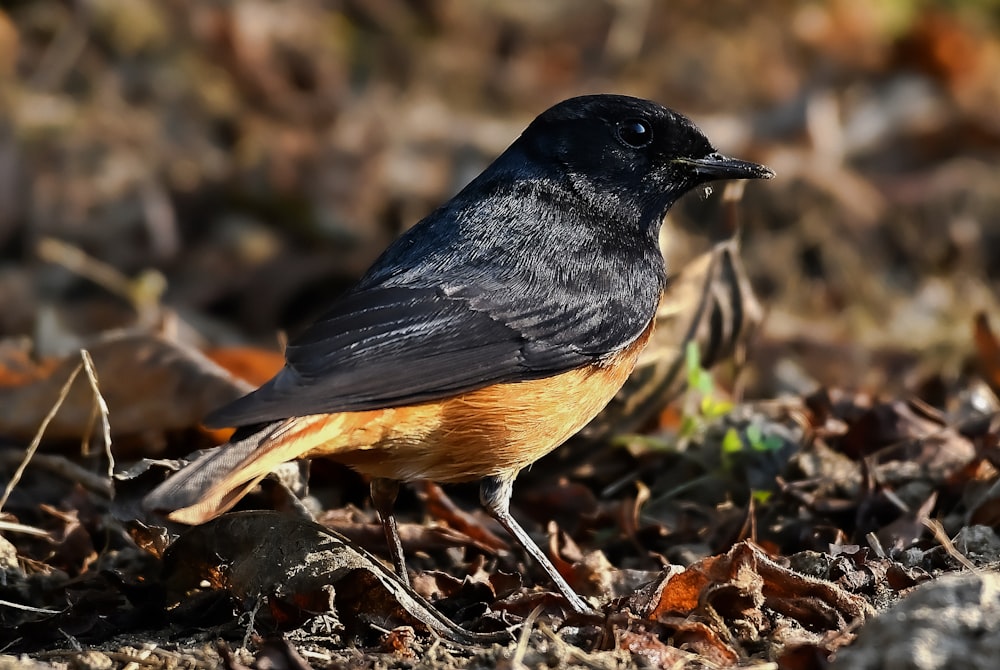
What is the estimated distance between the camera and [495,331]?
4.77 metres

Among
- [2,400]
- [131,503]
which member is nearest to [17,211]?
[2,400]

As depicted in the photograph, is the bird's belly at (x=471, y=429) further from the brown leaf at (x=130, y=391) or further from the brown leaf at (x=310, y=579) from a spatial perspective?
the brown leaf at (x=130, y=391)

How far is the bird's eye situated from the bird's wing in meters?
0.85

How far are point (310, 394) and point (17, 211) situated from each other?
222 inches

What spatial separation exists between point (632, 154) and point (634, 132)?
94mm

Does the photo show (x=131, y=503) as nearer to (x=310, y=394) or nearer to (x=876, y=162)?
(x=310, y=394)

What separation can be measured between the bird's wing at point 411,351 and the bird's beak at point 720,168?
80 centimetres

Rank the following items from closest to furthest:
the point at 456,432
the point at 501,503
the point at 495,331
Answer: the point at 456,432 → the point at 495,331 → the point at 501,503

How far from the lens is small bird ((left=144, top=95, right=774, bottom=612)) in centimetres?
417

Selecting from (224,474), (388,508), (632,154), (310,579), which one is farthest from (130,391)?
(632,154)

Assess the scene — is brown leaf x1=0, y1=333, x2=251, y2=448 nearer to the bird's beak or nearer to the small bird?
the small bird

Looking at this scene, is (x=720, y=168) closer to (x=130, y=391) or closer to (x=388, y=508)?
(x=388, y=508)

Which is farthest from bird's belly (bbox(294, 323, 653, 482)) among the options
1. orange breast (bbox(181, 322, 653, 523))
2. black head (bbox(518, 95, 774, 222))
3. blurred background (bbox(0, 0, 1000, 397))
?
blurred background (bbox(0, 0, 1000, 397))

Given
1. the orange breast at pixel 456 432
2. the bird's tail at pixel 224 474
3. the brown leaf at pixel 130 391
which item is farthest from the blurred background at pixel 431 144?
the bird's tail at pixel 224 474
